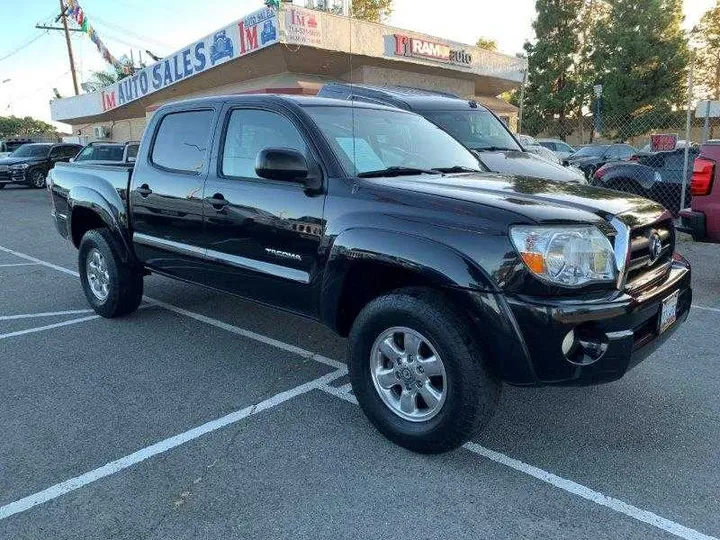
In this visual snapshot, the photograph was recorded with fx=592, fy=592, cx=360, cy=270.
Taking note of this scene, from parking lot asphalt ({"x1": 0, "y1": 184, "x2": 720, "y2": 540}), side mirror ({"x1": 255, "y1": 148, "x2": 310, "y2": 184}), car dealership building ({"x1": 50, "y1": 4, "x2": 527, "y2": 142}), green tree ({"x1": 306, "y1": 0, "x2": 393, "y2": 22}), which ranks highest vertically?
green tree ({"x1": 306, "y1": 0, "x2": 393, "y2": 22})

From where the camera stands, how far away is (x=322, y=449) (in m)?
3.11

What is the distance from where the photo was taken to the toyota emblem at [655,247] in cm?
315

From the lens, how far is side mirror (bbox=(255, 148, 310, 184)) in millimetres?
3285

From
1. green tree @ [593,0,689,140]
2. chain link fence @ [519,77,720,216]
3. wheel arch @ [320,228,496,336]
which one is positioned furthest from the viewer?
green tree @ [593,0,689,140]

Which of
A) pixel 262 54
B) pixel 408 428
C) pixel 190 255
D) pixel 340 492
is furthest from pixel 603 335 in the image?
pixel 262 54

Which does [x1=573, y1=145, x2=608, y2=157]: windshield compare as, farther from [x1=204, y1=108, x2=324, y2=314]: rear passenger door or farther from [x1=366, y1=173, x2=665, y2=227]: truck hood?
[x1=204, y1=108, x2=324, y2=314]: rear passenger door

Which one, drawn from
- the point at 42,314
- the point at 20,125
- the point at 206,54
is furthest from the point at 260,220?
the point at 20,125

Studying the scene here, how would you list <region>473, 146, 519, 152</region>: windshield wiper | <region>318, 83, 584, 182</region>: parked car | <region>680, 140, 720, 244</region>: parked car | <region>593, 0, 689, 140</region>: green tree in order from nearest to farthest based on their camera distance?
<region>680, 140, 720, 244</region>: parked car < <region>318, 83, 584, 182</region>: parked car < <region>473, 146, 519, 152</region>: windshield wiper < <region>593, 0, 689, 140</region>: green tree

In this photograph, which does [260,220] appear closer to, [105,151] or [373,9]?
[105,151]

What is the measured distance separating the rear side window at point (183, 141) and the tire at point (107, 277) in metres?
1.00

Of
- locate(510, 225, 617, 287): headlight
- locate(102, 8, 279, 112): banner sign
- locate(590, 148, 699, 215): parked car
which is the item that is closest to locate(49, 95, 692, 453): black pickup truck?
locate(510, 225, 617, 287): headlight

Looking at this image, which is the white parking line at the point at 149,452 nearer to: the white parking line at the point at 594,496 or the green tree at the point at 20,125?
the white parking line at the point at 594,496

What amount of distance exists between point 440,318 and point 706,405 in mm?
1938

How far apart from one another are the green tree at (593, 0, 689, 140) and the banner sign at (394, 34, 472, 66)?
1413 cm
